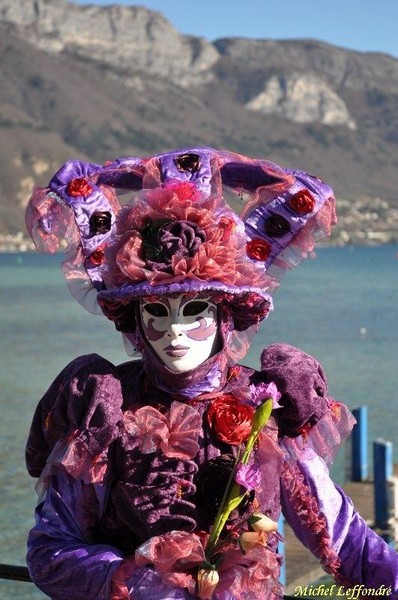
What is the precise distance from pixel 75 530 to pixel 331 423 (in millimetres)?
562

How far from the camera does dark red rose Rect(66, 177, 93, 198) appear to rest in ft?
8.47

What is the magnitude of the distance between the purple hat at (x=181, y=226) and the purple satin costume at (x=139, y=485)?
0.53ft

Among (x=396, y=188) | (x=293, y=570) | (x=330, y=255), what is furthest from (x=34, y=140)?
(x=293, y=570)

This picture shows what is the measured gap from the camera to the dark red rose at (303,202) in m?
2.54

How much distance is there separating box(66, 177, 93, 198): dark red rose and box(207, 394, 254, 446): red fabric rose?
0.56 meters

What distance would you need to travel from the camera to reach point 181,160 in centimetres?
258

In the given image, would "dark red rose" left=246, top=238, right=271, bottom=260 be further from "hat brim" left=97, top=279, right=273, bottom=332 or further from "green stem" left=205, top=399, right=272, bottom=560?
"green stem" left=205, top=399, right=272, bottom=560

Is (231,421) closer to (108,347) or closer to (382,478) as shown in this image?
(382,478)

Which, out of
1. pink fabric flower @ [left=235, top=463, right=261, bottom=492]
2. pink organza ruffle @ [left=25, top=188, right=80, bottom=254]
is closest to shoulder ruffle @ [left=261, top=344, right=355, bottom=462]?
pink fabric flower @ [left=235, top=463, right=261, bottom=492]

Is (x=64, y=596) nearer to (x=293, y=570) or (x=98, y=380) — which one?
(x=98, y=380)

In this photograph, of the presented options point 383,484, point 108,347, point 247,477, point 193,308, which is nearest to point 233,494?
point 247,477

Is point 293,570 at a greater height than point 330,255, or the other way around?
point 293,570

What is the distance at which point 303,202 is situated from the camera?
2541 millimetres

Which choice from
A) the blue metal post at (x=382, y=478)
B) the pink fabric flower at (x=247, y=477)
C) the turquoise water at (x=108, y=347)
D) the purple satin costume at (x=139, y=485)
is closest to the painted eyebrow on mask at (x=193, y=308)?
the purple satin costume at (x=139, y=485)
